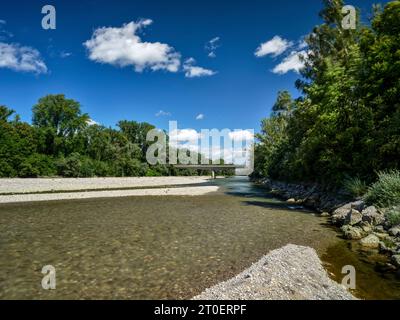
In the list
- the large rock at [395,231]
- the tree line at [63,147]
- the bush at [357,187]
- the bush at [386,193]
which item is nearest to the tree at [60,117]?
the tree line at [63,147]

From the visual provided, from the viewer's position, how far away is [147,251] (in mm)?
10453

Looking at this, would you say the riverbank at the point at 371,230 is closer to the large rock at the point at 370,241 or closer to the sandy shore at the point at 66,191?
the large rock at the point at 370,241

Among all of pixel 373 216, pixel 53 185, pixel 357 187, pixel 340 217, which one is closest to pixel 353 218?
pixel 373 216

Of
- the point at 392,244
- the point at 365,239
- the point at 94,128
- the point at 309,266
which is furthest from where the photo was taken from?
the point at 94,128

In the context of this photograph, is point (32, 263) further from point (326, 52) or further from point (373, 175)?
point (326, 52)

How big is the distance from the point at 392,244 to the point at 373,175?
1014cm

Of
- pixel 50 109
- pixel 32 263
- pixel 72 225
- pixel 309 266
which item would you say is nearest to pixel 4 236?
pixel 72 225

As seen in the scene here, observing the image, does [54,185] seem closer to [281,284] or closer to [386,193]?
[386,193]

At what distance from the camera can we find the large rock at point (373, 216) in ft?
42.4

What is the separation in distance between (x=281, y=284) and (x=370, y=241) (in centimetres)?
670

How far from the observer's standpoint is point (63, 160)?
6888 centimetres

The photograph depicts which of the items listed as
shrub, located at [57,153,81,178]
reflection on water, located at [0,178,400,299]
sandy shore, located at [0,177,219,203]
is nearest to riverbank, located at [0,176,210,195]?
sandy shore, located at [0,177,219,203]

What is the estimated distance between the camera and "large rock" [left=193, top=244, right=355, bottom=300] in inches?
246

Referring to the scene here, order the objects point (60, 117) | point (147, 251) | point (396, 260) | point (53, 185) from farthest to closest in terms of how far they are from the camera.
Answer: point (60, 117), point (53, 185), point (147, 251), point (396, 260)
